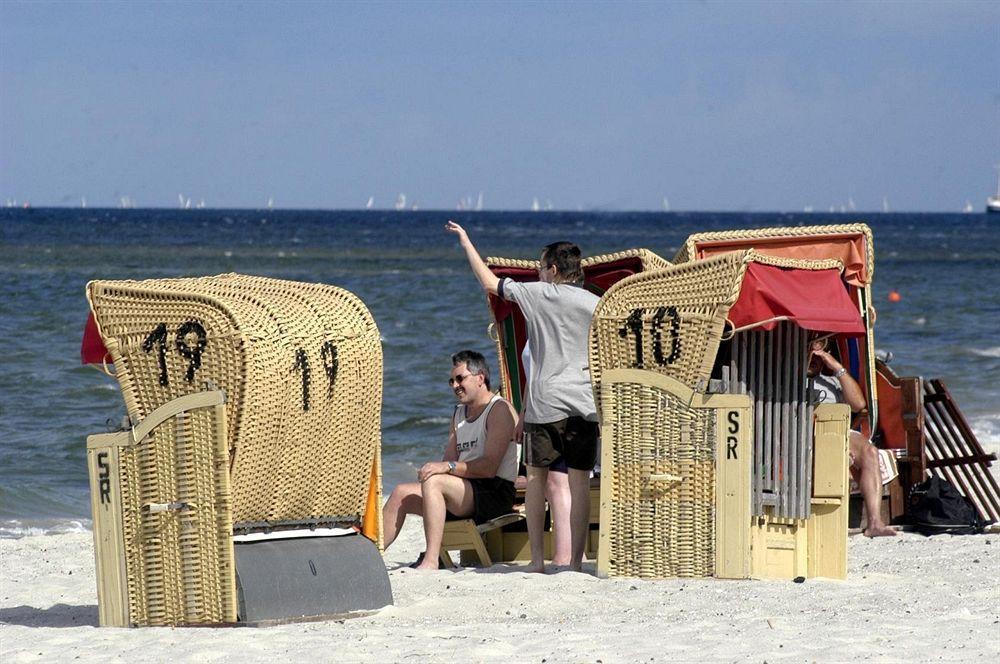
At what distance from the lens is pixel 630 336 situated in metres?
6.93

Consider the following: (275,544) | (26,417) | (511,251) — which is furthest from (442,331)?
(511,251)

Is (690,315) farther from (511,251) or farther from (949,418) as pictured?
(511,251)

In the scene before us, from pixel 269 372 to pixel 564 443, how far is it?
179cm

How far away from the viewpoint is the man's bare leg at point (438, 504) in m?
7.54

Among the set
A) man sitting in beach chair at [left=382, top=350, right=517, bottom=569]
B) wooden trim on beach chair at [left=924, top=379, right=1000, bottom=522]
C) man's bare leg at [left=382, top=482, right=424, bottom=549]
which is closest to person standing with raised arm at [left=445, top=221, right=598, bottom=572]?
man sitting in beach chair at [left=382, top=350, right=517, bottom=569]

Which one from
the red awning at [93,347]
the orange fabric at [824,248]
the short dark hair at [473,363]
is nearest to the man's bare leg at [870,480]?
the orange fabric at [824,248]

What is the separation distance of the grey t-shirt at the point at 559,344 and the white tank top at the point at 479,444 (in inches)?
20.1

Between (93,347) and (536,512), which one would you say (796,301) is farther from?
(93,347)

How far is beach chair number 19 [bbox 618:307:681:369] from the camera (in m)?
6.84

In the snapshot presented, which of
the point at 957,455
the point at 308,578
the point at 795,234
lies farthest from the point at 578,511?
the point at 957,455

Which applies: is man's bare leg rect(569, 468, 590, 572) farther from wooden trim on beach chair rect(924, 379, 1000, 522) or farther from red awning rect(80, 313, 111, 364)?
wooden trim on beach chair rect(924, 379, 1000, 522)

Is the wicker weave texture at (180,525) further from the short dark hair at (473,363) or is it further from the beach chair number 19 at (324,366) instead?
the short dark hair at (473,363)

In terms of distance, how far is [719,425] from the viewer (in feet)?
22.3

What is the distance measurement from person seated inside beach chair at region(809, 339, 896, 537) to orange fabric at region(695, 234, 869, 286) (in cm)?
41
